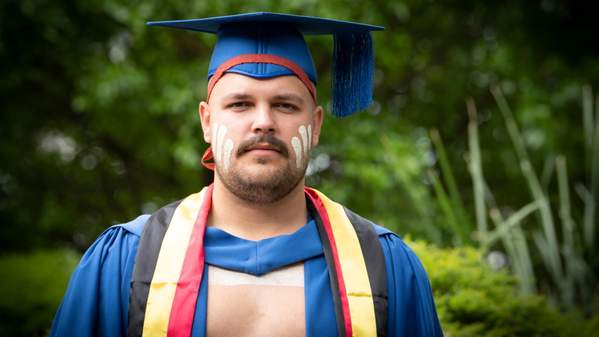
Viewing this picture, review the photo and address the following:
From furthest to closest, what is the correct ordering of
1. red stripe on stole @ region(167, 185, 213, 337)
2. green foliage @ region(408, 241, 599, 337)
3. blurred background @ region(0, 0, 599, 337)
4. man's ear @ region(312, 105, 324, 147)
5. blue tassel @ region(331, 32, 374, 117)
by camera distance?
blurred background @ region(0, 0, 599, 337), green foliage @ region(408, 241, 599, 337), blue tassel @ region(331, 32, 374, 117), man's ear @ region(312, 105, 324, 147), red stripe on stole @ region(167, 185, 213, 337)

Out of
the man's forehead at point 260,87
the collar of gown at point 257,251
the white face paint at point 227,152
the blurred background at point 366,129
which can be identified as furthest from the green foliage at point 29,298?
the man's forehead at point 260,87

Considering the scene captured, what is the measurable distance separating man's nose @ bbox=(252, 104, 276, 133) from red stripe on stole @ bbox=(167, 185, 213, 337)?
454mm

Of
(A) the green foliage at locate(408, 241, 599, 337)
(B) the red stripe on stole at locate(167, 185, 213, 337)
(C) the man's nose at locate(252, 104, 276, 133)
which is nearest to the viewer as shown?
(B) the red stripe on stole at locate(167, 185, 213, 337)

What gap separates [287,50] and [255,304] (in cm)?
99

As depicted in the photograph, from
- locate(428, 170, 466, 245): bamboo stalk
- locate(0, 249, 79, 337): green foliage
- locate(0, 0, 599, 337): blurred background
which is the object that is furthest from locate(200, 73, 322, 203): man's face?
locate(0, 249, 79, 337): green foliage

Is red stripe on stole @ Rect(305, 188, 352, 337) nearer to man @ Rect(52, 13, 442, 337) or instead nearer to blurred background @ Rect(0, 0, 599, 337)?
man @ Rect(52, 13, 442, 337)

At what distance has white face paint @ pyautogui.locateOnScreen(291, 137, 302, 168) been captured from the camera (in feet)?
8.88

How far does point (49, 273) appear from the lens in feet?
22.6

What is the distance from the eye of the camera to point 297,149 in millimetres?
2719

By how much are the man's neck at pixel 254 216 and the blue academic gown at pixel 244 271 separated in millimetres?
63

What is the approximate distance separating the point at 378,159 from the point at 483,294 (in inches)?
149

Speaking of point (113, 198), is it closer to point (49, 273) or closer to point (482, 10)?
point (49, 273)

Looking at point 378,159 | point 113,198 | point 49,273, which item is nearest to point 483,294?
point 378,159

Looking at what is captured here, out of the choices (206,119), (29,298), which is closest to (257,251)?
(206,119)
